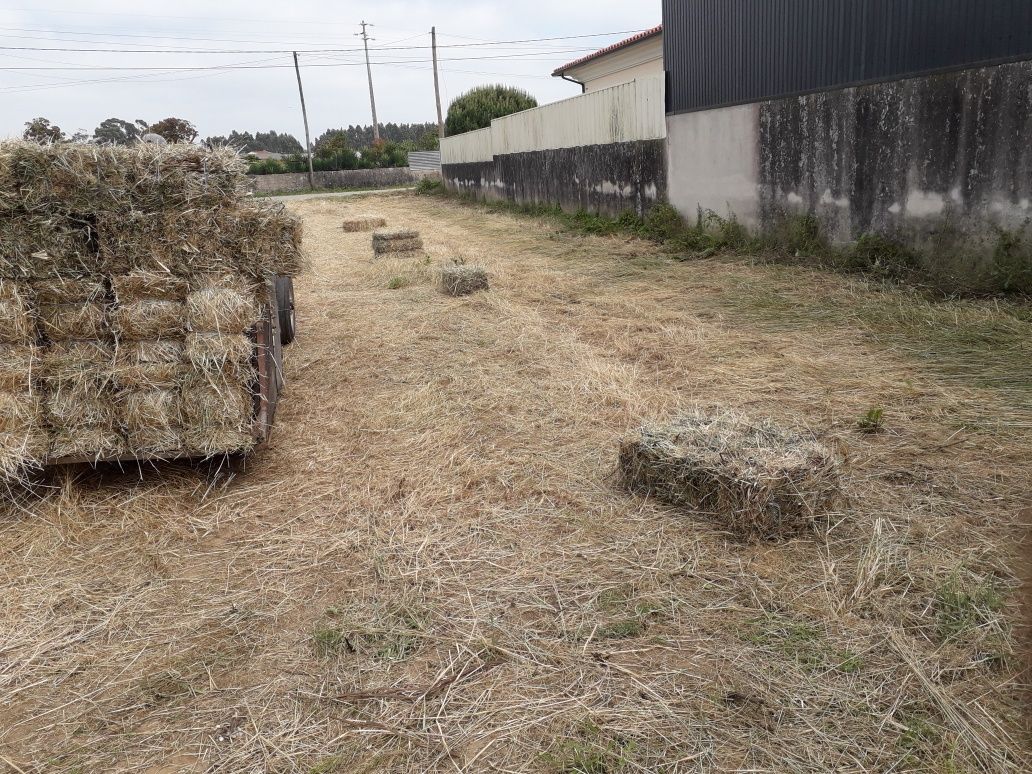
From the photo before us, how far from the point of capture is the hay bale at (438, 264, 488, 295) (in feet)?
32.4

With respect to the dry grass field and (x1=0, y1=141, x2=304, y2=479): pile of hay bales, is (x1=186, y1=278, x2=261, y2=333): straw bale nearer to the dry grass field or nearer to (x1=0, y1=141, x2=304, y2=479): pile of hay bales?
(x1=0, y1=141, x2=304, y2=479): pile of hay bales

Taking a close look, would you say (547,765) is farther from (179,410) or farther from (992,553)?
(179,410)

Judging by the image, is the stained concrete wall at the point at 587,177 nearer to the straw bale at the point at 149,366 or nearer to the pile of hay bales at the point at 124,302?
the pile of hay bales at the point at 124,302

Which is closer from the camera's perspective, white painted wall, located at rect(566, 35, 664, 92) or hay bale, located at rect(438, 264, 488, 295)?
hay bale, located at rect(438, 264, 488, 295)

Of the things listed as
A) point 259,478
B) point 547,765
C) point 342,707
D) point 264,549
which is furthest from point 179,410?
point 547,765

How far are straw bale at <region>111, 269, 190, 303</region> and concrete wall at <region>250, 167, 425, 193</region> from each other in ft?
138

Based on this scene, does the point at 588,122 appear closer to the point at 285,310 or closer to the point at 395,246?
the point at 395,246

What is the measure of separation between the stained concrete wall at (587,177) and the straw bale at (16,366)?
11.3m

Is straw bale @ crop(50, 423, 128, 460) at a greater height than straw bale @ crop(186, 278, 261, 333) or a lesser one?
lesser

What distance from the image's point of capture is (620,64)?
82.9 feet

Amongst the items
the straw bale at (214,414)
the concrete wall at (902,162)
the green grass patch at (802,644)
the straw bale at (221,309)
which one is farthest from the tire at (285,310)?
the concrete wall at (902,162)

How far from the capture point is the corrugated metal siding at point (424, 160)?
1849 inches

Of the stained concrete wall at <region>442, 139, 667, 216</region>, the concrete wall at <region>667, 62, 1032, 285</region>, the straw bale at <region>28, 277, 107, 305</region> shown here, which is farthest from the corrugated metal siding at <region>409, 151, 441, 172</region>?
the straw bale at <region>28, 277, 107, 305</region>

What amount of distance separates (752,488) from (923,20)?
739 centimetres
